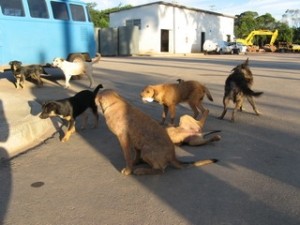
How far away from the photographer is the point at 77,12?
1559cm

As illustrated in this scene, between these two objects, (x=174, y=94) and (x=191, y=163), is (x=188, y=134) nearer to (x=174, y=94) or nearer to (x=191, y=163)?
(x=191, y=163)

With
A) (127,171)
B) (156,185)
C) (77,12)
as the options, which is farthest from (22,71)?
(156,185)

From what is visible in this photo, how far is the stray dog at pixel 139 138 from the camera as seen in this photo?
504cm

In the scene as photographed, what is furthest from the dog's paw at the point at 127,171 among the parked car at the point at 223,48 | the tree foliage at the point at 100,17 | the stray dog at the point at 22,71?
the tree foliage at the point at 100,17

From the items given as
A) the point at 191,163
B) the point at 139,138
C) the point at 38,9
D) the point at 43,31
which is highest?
the point at 38,9

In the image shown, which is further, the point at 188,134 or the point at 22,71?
the point at 22,71

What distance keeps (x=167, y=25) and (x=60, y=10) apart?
32486 millimetres

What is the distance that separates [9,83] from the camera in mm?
13648

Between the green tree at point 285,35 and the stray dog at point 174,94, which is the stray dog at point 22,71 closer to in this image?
the stray dog at point 174,94

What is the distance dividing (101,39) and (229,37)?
26.7m

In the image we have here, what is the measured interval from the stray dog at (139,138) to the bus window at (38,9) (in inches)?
366

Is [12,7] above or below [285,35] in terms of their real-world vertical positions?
above

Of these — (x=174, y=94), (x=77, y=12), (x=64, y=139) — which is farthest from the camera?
(x=77, y=12)

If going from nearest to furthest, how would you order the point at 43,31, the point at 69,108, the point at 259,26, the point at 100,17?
the point at 69,108 → the point at 43,31 → the point at 100,17 → the point at 259,26
